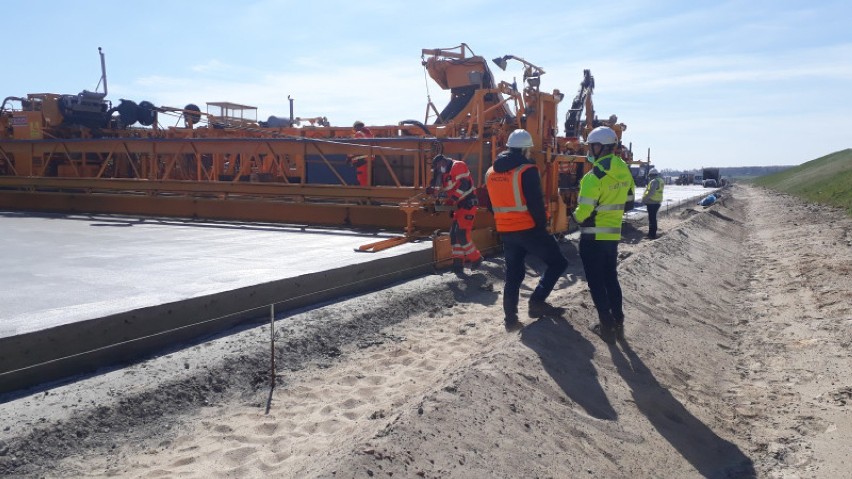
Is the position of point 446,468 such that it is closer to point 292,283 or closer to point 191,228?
point 292,283

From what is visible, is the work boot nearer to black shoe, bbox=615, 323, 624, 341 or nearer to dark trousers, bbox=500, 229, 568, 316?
dark trousers, bbox=500, 229, 568, 316

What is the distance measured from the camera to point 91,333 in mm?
4887

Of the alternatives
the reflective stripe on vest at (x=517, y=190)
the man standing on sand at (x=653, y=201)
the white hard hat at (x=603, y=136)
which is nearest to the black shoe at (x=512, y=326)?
the reflective stripe on vest at (x=517, y=190)

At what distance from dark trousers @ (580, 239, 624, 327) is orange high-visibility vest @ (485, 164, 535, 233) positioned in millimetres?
592

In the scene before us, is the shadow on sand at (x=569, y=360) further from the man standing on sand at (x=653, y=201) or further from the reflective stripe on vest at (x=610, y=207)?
the man standing on sand at (x=653, y=201)

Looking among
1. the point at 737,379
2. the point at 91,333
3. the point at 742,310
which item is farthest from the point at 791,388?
the point at 91,333

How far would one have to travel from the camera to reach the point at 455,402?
4062 millimetres

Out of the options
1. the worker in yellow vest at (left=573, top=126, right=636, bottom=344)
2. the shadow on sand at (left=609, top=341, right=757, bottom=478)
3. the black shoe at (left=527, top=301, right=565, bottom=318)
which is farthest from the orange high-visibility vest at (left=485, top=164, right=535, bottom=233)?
the shadow on sand at (left=609, top=341, right=757, bottom=478)

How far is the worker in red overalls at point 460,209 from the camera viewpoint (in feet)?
30.9

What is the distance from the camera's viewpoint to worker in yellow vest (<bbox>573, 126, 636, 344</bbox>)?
18.9ft

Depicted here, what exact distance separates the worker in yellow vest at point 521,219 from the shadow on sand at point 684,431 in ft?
3.31

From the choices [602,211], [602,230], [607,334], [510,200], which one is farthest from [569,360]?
[510,200]

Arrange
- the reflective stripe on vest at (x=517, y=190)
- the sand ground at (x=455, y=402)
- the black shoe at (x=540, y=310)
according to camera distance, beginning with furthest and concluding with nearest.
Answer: the black shoe at (x=540, y=310)
the reflective stripe on vest at (x=517, y=190)
the sand ground at (x=455, y=402)

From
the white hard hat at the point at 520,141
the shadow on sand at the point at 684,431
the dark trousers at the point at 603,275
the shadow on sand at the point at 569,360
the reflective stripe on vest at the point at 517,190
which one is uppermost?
the white hard hat at the point at 520,141
